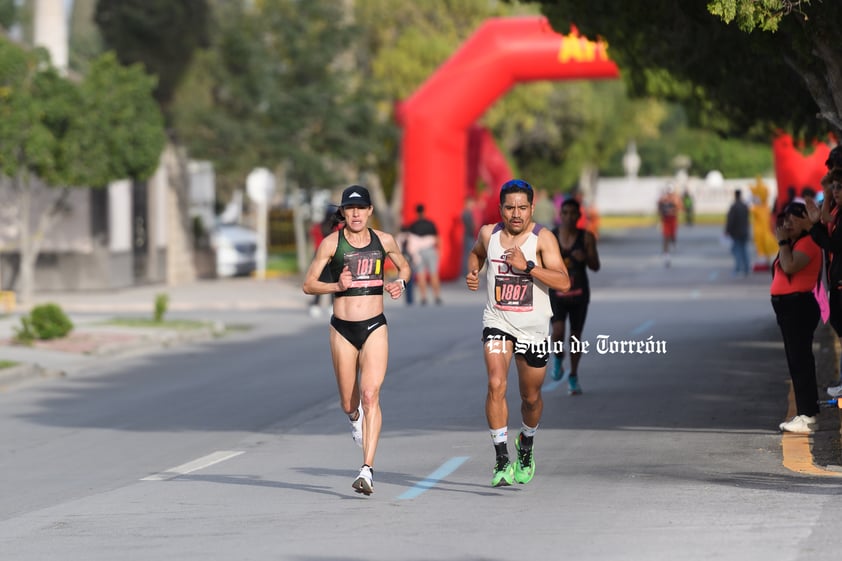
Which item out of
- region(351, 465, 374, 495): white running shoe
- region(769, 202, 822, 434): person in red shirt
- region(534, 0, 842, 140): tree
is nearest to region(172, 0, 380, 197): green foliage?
region(534, 0, 842, 140): tree

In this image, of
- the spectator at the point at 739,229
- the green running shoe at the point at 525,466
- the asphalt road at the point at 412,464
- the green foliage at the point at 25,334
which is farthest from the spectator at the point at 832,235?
the spectator at the point at 739,229

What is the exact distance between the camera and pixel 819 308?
12.6 m

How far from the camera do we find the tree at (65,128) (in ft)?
101

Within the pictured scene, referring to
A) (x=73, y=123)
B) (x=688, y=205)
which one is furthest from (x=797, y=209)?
(x=688, y=205)

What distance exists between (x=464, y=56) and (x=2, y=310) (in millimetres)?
10871

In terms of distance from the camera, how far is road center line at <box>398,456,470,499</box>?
1030cm

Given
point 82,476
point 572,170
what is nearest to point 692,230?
point 572,170

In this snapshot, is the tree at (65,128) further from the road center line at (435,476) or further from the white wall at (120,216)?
the road center line at (435,476)

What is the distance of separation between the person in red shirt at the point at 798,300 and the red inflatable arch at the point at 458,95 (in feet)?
70.5

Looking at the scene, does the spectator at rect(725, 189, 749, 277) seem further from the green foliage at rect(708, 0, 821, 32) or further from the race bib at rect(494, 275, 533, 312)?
the race bib at rect(494, 275, 533, 312)

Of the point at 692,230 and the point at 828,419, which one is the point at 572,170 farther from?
the point at 828,419

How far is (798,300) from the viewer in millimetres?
12602

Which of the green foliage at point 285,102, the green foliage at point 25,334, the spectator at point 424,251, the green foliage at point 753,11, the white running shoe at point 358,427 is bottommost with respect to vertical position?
the green foliage at point 25,334

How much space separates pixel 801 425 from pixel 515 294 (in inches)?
128
